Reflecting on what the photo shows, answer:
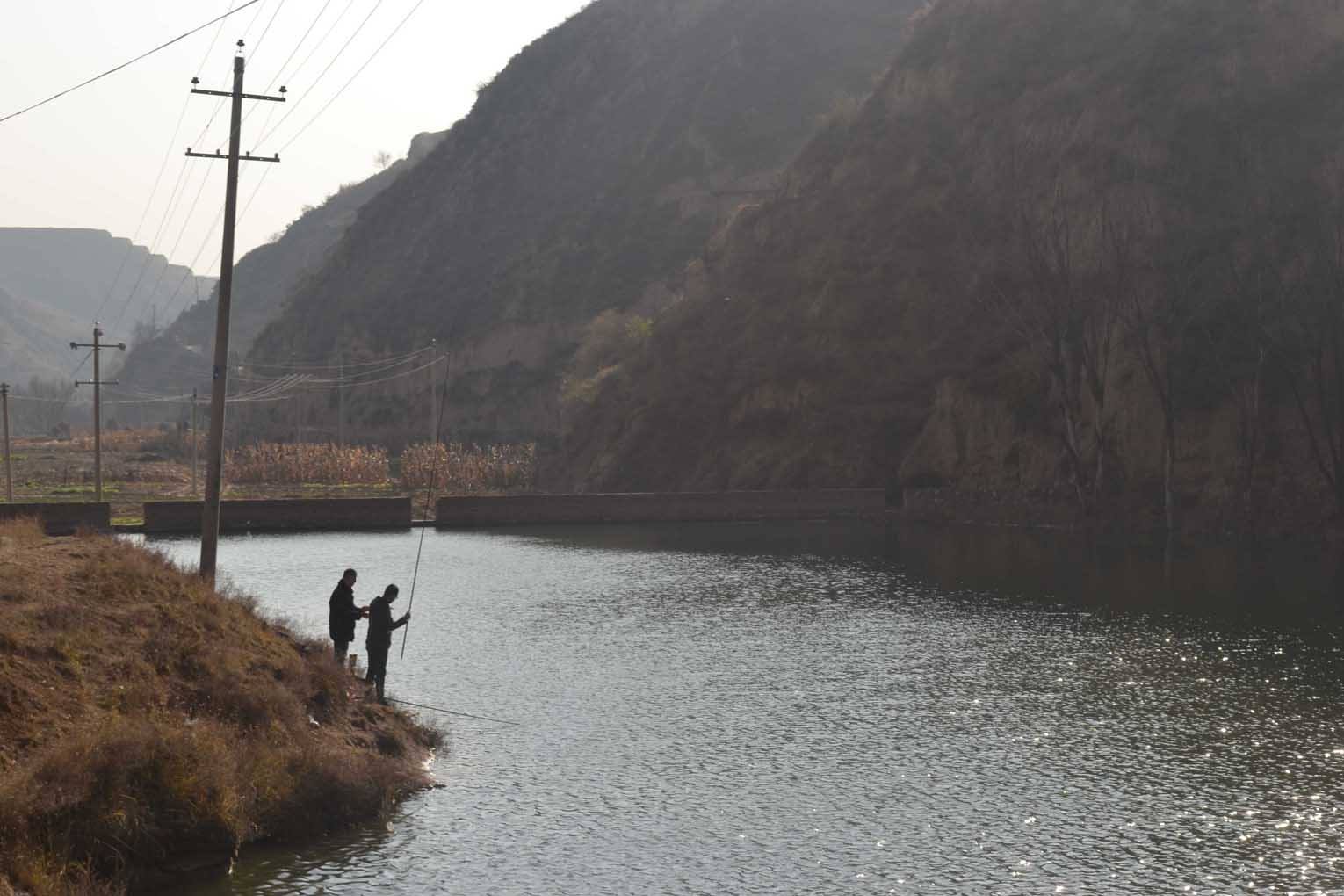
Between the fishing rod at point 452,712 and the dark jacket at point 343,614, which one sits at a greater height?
the dark jacket at point 343,614

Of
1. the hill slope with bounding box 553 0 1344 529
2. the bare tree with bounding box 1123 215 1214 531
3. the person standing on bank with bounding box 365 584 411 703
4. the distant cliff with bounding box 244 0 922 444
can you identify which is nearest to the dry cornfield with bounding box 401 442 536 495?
the hill slope with bounding box 553 0 1344 529

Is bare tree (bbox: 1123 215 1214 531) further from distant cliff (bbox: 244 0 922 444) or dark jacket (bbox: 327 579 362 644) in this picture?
distant cliff (bbox: 244 0 922 444)

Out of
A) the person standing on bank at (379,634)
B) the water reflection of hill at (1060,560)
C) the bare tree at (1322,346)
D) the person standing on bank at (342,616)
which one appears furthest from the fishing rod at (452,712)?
the bare tree at (1322,346)

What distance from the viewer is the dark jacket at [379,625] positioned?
22.3m

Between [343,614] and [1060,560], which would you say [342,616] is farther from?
[1060,560]

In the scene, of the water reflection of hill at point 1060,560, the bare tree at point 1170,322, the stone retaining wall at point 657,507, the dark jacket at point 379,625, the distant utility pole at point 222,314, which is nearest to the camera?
the dark jacket at point 379,625

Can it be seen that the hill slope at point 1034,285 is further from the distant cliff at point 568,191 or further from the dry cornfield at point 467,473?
the distant cliff at point 568,191

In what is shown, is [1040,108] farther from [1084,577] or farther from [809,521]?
[1084,577]

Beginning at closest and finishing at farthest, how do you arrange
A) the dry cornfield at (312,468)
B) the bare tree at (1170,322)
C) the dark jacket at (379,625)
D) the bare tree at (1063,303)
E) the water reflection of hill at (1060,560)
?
the dark jacket at (379,625) < the water reflection of hill at (1060,560) < the bare tree at (1170,322) < the bare tree at (1063,303) < the dry cornfield at (312,468)

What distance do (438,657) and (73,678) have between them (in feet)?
39.4

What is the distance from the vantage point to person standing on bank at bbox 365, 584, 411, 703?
73.2ft

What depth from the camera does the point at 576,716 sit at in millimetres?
23375

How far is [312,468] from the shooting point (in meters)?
90.1

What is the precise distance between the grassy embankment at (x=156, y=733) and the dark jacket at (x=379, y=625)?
0.77m
